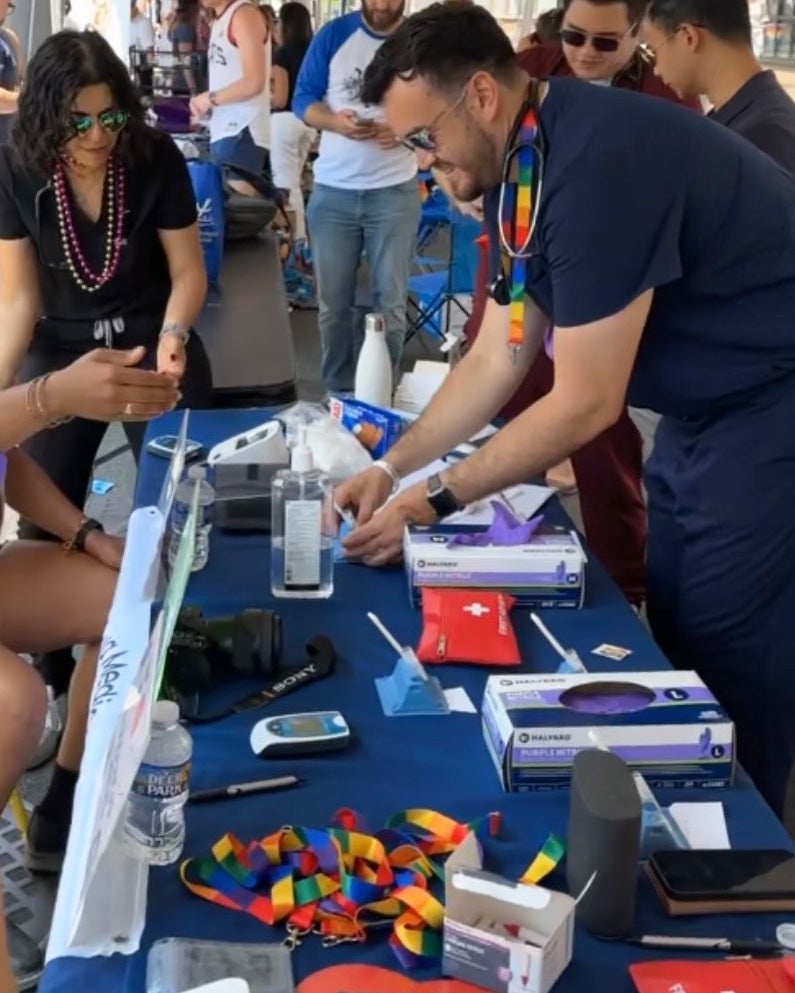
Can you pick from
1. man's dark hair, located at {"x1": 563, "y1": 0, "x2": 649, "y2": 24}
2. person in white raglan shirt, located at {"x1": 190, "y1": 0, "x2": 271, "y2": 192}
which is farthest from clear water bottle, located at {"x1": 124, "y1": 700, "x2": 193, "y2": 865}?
person in white raglan shirt, located at {"x1": 190, "y1": 0, "x2": 271, "y2": 192}

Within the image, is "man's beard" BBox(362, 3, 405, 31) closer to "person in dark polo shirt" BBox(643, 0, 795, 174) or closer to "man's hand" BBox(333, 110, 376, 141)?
"man's hand" BBox(333, 110, 376, 141)

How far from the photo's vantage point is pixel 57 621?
1749mm

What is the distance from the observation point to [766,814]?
3.52 feet

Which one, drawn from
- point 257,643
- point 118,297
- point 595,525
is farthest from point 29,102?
point 595,525

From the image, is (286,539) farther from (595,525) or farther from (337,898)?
(595,525)

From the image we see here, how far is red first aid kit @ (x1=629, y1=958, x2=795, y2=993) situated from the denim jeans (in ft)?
9.36

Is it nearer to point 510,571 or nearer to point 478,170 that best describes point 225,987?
point 510,571

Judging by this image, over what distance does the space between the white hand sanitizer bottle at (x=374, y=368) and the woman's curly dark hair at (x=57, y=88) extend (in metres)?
0.61

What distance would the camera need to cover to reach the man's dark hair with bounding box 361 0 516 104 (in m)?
1.38

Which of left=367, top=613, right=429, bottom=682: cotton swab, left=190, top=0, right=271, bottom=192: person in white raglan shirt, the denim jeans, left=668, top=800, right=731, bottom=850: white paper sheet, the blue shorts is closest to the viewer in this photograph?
left=668, top=800, right=731, bottom=850: white paper sheet

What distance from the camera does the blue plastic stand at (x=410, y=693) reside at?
1217 mm

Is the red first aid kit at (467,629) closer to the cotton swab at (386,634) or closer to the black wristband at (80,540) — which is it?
the cotton swab at (386,634)

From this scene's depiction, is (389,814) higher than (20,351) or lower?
higher

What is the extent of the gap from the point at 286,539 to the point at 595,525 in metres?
1.33
